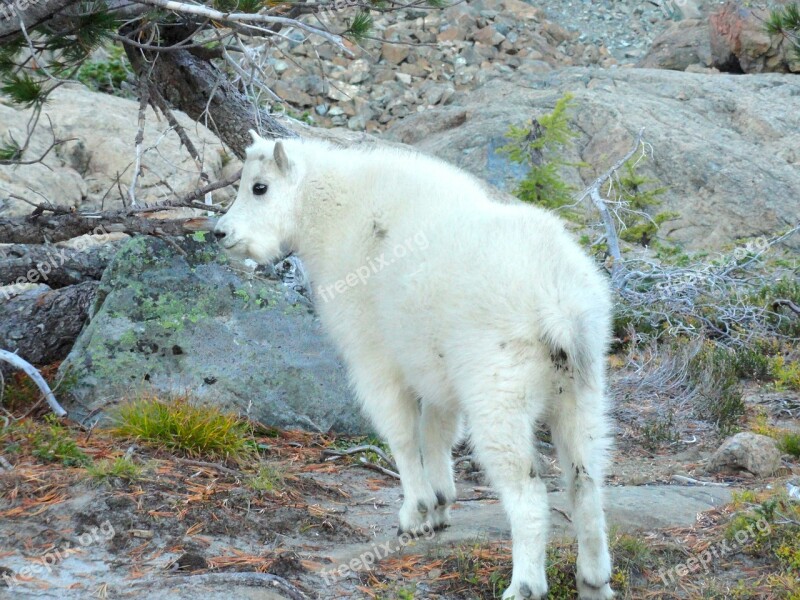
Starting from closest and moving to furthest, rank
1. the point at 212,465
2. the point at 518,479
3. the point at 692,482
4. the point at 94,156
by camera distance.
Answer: the point at 518,479, the point at 212,465, the point at 692,482, the point at 94,156

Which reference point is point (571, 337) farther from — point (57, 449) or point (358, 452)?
point (57, 449)

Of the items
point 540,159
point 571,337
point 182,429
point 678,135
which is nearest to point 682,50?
point 678,135

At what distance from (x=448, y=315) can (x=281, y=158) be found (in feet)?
Answer: 6.28

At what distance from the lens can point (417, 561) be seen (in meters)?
5.25

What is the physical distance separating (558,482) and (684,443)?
4.95ft

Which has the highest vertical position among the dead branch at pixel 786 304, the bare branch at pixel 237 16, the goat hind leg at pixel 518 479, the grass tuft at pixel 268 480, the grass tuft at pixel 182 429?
the bare branch at pixel 237 16

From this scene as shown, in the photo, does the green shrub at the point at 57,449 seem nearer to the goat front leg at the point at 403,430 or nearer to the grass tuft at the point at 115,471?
the grass tuft at the point at 115,471

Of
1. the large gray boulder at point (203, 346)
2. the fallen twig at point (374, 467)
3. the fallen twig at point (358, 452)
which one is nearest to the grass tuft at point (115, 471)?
→ the large gray boulder at point (203, 346)

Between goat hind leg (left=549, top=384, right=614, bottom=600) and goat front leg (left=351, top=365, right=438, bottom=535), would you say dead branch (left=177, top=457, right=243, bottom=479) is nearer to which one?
goat front leg (left=351, top=365, right=438, bottom=535)

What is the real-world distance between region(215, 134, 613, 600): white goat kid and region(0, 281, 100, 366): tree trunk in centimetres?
244

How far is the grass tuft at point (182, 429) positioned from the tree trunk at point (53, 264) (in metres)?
1.86

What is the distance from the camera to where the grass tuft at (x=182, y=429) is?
20.5 feet

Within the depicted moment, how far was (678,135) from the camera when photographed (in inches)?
722

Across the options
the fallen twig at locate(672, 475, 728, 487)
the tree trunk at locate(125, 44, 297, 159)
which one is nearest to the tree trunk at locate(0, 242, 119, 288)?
the tree trunk at locate(125, 44, 297, 159)
